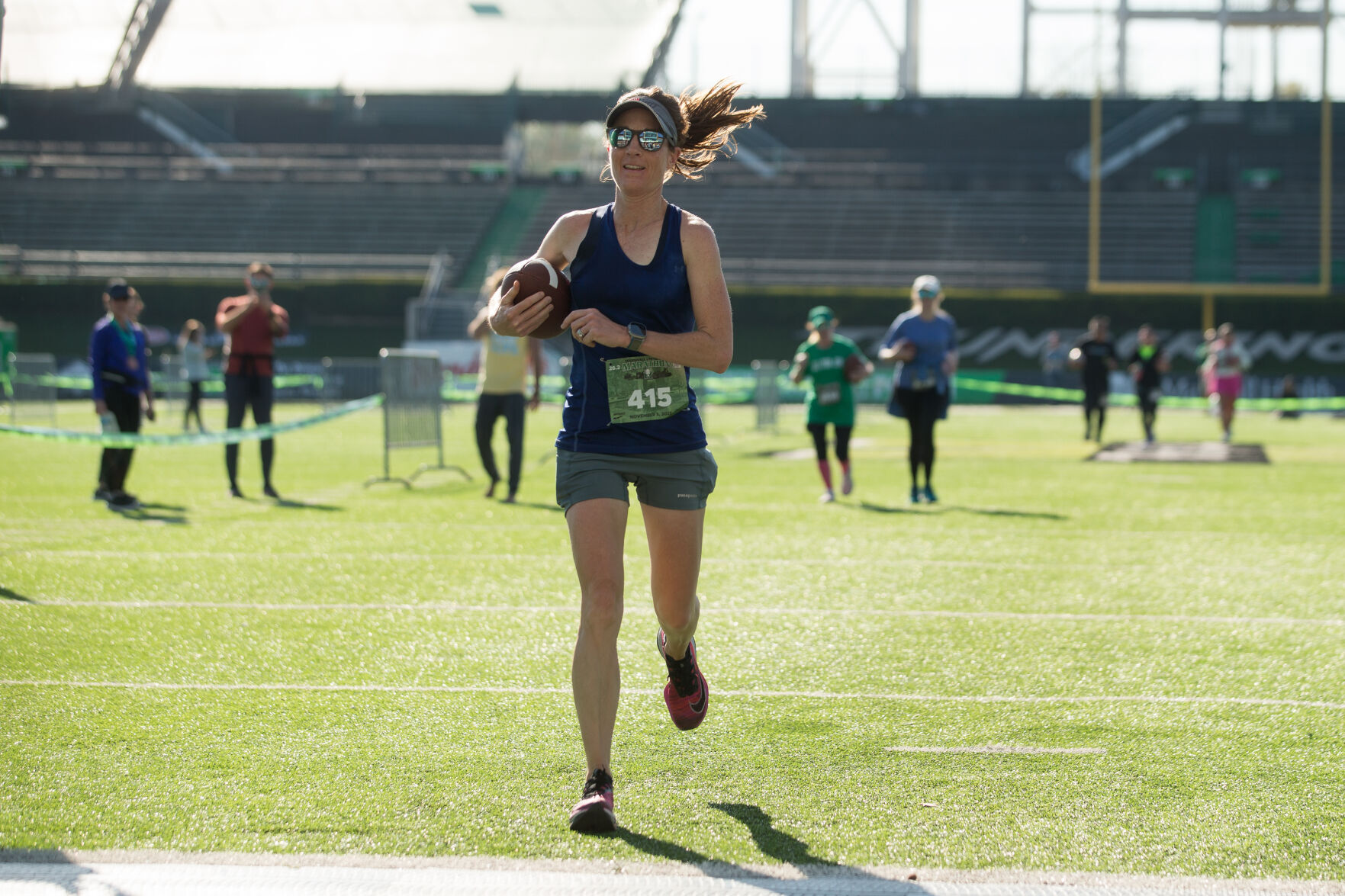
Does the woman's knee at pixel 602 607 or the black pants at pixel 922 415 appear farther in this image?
the black pants at pixel 922 415

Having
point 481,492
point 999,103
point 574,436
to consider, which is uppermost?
point 999,103

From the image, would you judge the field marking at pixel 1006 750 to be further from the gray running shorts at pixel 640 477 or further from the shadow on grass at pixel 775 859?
the gray running shorts at pixel 640 477

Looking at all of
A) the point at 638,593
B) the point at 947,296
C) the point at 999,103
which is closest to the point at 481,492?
the point at 638,593

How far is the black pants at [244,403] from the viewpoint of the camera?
1304cm

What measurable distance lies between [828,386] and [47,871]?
10209 mm

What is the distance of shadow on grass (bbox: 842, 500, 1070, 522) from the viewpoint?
40.3ft

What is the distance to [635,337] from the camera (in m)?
4.12

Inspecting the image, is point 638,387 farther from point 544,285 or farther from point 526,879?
point 526,879

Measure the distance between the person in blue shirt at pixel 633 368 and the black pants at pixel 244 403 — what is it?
9.22 meters

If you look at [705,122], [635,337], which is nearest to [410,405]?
[705,122]

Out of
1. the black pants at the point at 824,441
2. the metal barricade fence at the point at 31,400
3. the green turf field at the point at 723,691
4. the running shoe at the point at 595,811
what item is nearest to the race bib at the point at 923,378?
the black pants at the point at 824,441

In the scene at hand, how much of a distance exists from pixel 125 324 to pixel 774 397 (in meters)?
13.8

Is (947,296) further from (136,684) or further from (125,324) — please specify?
(136,684)

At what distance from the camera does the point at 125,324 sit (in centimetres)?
1263
